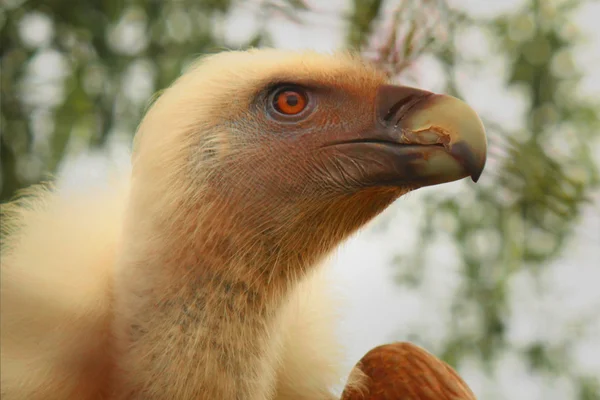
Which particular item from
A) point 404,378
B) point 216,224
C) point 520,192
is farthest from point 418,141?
point 520,192

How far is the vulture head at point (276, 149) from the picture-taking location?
6.36ft

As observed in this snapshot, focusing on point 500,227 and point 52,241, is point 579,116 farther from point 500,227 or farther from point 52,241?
point 52,241

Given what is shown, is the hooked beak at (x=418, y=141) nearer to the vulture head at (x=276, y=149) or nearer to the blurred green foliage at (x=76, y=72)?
the vulture head at (x=276, y=149)

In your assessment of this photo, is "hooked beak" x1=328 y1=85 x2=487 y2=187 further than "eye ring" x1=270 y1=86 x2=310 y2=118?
No

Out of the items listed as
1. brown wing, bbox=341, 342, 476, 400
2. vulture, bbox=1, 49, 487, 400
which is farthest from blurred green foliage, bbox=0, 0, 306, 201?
brown wing, bbox=341, 342, 476, 400

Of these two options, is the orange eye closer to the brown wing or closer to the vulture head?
the vulture head

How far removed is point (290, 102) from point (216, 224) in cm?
36

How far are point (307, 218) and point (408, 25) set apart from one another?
886 millimetres

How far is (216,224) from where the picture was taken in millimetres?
1941

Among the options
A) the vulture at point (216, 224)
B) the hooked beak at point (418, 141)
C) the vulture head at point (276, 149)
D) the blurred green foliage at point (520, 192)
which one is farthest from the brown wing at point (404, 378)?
the blurred green foliage at point (520, 192)

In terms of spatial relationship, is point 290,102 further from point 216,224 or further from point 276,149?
point 216,224

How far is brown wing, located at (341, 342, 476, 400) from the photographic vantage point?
85.8 inches

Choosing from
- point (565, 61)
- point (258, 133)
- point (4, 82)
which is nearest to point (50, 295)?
point (258, 133)

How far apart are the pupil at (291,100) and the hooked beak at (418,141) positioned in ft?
0.50
